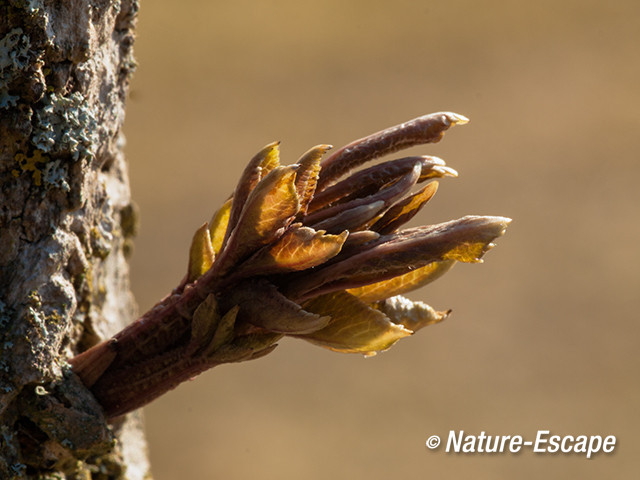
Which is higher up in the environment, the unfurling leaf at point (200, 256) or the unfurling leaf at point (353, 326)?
the unfurling leaf at point (200, 256)

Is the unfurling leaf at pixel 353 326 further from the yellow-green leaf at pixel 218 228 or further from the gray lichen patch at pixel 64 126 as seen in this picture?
the gray lichen patch at pixel 64 126

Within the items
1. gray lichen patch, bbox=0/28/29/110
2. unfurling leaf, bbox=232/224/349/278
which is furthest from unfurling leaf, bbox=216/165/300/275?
gray lichen patch, bbox=0/28/29/110

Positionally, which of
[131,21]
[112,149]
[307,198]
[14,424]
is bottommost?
[14,424]

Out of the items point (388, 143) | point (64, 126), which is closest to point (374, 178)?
point (388, 143)

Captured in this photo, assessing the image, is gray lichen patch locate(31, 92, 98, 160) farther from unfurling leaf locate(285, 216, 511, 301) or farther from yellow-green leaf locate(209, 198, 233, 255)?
unfurling leaf locate(285, 216, 511, 301)

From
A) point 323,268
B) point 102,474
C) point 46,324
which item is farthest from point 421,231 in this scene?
point 102,474

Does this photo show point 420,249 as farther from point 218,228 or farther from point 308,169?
point 218,228

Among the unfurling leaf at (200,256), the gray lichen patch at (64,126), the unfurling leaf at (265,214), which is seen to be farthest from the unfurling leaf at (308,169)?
the gray lichen patch at (64,126)

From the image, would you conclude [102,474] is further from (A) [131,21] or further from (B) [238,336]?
(A) [131,21]
